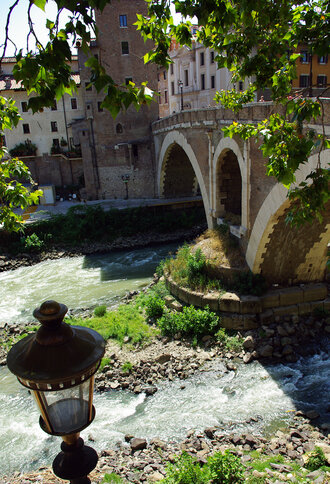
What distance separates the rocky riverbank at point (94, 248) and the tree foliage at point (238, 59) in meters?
15.1

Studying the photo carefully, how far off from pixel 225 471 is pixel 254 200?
703cm

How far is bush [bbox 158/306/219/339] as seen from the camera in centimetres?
1078

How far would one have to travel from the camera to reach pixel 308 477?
212 inches

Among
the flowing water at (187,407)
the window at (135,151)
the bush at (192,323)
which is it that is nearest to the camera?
the flowing water at (187,407)

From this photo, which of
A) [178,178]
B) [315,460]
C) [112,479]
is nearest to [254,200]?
[315,460]

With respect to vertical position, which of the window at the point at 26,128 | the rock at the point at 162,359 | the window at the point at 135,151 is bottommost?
the rock at the point at 162,359

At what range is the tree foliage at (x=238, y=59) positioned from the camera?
2.45m

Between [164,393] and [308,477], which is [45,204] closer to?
[164,393]

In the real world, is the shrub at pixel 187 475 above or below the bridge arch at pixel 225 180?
below

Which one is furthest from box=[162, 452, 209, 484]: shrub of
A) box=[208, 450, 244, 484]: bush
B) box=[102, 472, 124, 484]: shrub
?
box=[102, 472, 124, 484]: shrub

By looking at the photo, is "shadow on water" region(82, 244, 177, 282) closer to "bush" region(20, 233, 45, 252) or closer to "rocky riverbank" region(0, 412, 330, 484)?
"bush" region(20, 233, 45, 252)

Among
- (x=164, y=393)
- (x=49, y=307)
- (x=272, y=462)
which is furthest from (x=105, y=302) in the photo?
(x=49, y=307)

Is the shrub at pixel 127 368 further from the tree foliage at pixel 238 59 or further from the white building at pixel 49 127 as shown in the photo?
the white building at pixel 49 127

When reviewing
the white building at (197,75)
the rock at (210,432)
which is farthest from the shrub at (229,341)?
the white building at (197,75)
